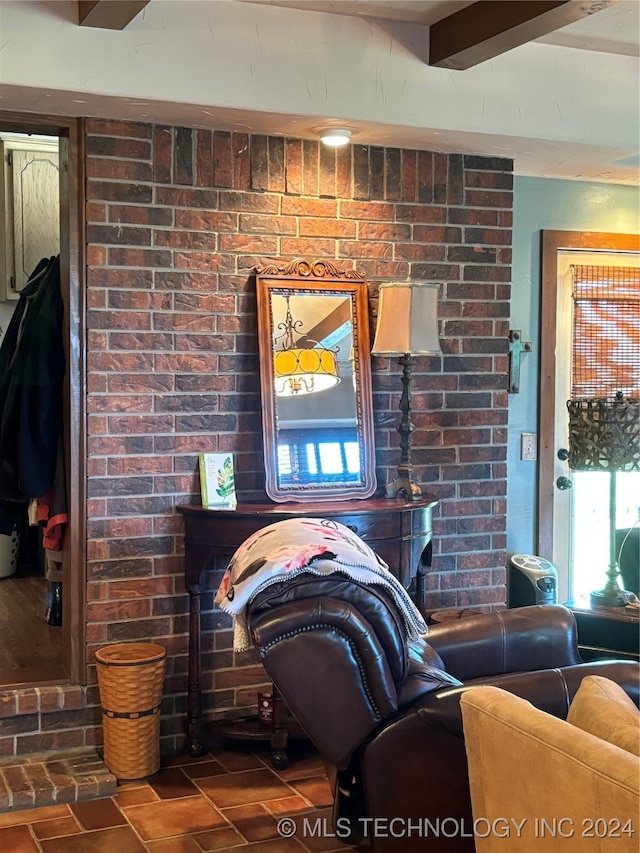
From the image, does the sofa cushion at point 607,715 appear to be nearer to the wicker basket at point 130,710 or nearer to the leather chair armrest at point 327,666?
the leather chair armrest at point 327,666

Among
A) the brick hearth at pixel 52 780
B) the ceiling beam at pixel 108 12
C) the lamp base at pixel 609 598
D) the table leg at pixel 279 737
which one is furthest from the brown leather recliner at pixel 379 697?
the ceiling beam at pixel 108 12

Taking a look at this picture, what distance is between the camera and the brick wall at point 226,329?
11.3ft

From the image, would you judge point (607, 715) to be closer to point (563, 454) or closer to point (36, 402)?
point (36, 402)

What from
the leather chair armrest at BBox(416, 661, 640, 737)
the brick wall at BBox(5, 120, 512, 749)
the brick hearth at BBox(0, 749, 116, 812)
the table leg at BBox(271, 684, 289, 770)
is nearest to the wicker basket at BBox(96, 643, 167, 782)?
the brick hearth at BBox(0, 749, 116, 812)

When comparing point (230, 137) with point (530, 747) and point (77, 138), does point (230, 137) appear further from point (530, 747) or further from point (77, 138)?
point (530, 747)

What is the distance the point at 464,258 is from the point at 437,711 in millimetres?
2252

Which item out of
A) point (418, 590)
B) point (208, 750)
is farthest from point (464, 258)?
point (208, 750)

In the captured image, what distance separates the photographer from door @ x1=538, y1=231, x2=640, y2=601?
4617 millimetres

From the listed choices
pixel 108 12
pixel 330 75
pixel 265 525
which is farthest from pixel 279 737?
pixel 108 12

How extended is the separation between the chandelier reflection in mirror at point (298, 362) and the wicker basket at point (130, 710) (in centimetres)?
111

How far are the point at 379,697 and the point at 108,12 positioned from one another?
2.14 meters

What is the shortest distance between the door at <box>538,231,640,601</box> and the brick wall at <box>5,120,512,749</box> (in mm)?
587

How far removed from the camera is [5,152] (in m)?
5.34

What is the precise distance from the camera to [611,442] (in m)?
3.69
